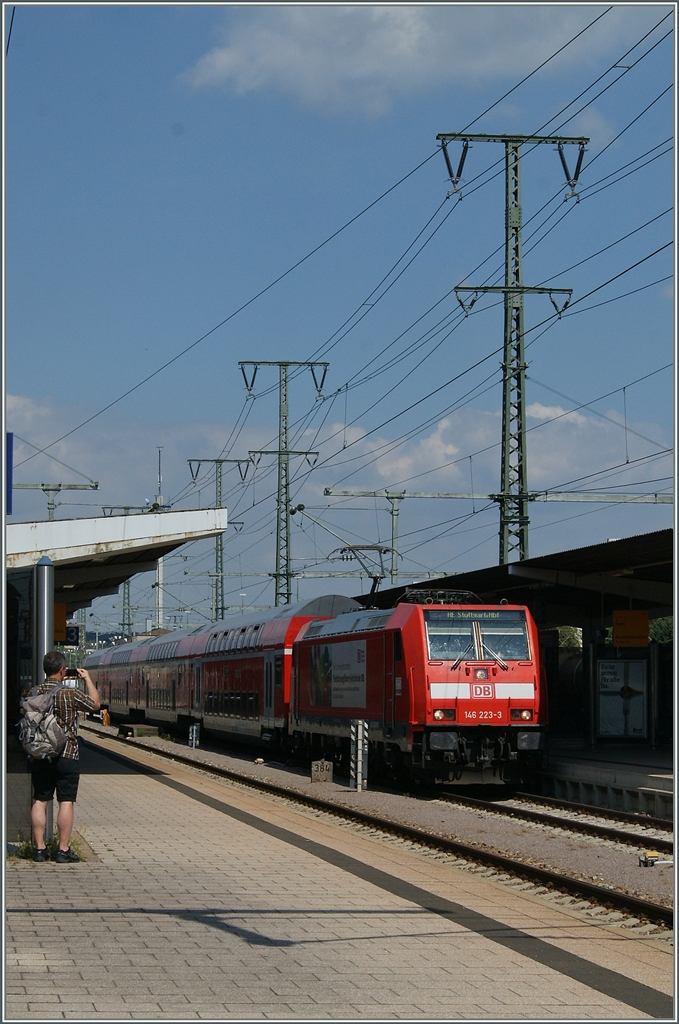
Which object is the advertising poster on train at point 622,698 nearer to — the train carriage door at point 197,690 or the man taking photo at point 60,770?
the man taking photo at point 60,770

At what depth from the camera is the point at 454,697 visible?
20.2 metres

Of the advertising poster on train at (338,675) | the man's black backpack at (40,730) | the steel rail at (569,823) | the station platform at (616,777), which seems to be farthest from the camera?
the advertising poster on train at (338,675)

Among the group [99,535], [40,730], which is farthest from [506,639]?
[40,730]

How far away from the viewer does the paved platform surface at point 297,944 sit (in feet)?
22.0

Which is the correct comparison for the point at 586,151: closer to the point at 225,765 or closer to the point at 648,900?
the point at 225,765

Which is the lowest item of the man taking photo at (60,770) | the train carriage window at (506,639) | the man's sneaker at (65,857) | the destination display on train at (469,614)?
the man's sneaker at (65,857)

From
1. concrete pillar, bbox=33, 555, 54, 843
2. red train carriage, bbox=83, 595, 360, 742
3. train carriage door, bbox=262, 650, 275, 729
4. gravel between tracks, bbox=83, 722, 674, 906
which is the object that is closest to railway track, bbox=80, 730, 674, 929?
gravel between tracks, bbox=83, 722, 674, 906

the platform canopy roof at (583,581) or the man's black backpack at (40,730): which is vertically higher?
the platform canopy roof at (583,581)

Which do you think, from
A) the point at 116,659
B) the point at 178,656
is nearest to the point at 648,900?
the point at 178,656

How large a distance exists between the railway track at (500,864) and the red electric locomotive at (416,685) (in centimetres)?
190

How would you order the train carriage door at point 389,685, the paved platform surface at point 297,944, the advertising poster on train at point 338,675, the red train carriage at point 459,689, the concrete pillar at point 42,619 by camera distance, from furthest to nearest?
1. the advertising poster on train at point 338,675
2. the train carriage door at point 389,685
3. the red train carriage at point 459,689
4. the concrete pillar at point 42,619
5. the paved platform surface at point 297,944

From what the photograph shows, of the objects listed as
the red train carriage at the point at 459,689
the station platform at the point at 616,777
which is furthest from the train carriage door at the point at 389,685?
the station platform at the point at 616,777

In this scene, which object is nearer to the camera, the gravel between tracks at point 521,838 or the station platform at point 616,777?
the gravel between tracks at point 521,838

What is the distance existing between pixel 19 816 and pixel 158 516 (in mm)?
4389
